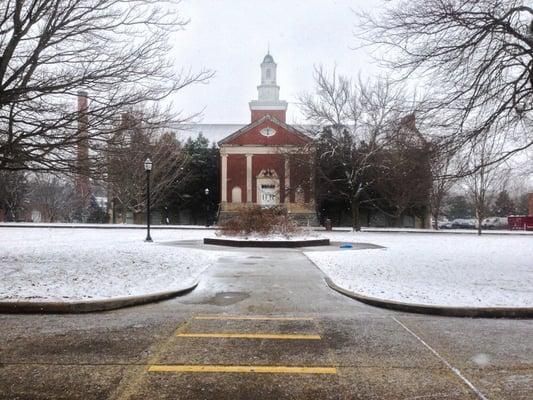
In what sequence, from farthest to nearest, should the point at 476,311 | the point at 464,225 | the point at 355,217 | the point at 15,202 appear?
1. the point at 464,225
2. the point at 15,202
3. the point at 355,217
4. the point at 476,311

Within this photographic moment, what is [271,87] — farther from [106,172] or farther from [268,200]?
[106,172]

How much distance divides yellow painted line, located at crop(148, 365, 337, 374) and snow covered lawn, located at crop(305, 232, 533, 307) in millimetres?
4086

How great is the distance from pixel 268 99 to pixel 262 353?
66.6m

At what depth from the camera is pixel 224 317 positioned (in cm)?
764

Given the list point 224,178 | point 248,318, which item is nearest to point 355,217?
point 224,178

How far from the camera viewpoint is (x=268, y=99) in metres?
70.2

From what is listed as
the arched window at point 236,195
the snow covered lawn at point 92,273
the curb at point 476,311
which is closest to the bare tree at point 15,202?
the arched window at point 236,195

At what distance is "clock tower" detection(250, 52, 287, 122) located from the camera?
7019 centimetres

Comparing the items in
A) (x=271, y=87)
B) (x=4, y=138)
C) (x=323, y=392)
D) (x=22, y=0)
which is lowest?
(x=323, y=392)

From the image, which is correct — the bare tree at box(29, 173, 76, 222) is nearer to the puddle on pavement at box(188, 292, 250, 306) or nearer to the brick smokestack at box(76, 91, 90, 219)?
the brick smokestack at box(76, 91, 90, 219)

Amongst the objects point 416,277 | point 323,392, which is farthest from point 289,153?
point 323,392

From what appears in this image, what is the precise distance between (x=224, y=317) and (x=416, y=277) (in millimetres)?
5467

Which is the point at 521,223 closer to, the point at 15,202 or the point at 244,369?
the point at 244,369

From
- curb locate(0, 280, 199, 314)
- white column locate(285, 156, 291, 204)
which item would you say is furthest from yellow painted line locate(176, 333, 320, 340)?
white column locate(285, 156, 291, 204)
